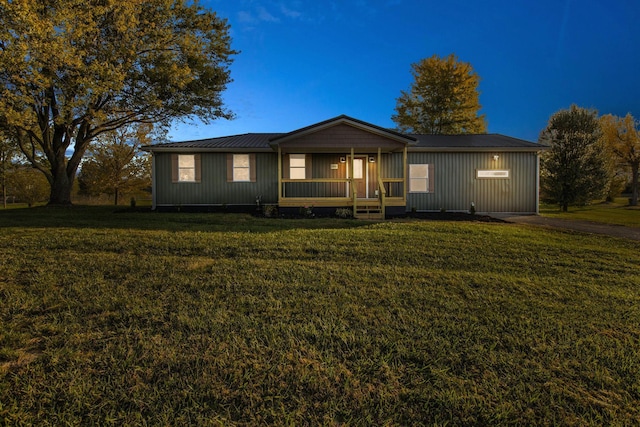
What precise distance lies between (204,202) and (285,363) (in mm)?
12048

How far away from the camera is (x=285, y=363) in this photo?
8.56 ft

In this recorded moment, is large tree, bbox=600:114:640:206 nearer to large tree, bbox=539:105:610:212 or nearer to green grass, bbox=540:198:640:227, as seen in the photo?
green grass, bbox=540:198:640:227

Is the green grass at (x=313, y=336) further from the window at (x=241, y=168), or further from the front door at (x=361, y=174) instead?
the front door at (x=361, y=174)

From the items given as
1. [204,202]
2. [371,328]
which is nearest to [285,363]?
[371,328]

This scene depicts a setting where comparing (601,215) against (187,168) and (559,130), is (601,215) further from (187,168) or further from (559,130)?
(187,168)

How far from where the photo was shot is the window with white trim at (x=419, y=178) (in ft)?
45.5

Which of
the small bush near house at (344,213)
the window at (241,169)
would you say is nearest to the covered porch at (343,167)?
the small bush near house at (344,213)

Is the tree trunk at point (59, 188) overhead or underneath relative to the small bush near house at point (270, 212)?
overhead

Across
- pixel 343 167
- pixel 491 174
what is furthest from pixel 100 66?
pixel 491 174

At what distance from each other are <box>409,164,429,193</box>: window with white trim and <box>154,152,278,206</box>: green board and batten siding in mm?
5837

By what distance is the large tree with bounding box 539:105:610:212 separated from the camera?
1755cm

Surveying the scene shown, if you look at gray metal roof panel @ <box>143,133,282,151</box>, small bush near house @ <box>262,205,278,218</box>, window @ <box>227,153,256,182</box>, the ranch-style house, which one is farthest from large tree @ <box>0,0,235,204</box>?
small bush near house @ <box>262,205,278,218</box>

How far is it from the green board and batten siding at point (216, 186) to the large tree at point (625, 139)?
27437 millimetres

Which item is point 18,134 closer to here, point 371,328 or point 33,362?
point 33,362
